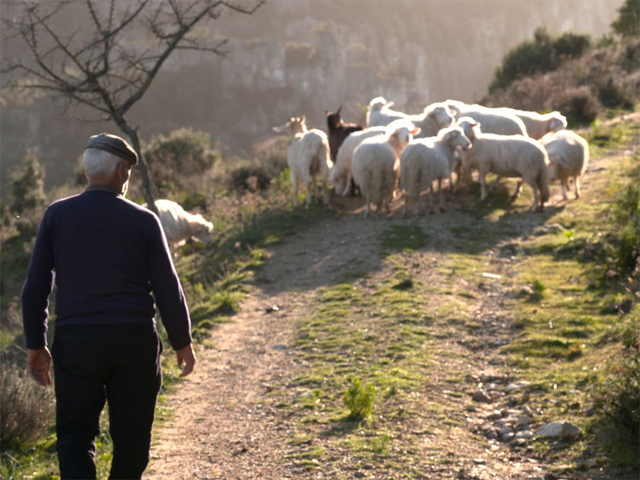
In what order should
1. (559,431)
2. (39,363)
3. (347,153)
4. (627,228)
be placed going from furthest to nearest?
(347,153)
(627,228)
(559,431)
(39,363)

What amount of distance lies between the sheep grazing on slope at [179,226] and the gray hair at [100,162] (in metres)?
10.5

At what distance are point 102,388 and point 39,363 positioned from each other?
0.42 meters

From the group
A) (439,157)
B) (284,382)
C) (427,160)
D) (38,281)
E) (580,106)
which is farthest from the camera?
(580,106)

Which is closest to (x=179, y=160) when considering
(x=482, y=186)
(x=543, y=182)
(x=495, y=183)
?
(x=495, y=183)

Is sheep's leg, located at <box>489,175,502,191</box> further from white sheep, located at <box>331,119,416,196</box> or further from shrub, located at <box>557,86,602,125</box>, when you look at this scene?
shrub, located at <box>557,86,602,125</box>

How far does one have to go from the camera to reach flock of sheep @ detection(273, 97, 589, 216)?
15.1 metres

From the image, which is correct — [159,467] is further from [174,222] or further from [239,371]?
[174,222]

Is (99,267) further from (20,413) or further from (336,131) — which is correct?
(336,131)

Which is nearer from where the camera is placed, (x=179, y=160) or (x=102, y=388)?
(x=102, y=388)

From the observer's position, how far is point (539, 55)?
33.3 meters

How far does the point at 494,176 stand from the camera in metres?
18.0

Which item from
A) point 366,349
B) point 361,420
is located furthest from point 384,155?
point 361,420

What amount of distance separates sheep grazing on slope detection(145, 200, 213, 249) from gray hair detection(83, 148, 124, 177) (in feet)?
34.6

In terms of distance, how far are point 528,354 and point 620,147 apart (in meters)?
12.0
